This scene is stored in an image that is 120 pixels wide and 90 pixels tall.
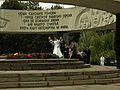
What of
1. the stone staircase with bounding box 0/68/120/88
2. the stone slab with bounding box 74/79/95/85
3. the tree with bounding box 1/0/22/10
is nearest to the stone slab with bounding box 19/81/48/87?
the stone staircase with bounding box 0/68/120/88

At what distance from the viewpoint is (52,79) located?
12688 mm

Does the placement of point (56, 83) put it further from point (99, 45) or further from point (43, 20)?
point (99, 45)

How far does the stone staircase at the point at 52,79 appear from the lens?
12219 mm

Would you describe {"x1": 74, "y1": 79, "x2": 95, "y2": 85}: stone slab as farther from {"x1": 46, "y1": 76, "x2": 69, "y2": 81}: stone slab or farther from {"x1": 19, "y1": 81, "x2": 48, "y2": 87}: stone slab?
{"x1": 19, "y1": 81, "x2": 48, "y2": 87}: stone slab

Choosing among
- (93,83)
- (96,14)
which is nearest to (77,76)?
(93,83)

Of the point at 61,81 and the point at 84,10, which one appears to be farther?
the point at 84,10

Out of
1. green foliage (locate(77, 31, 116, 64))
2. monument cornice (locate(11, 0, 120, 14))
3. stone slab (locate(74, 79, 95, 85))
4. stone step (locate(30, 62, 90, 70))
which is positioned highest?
monument cornice (locate(11, 0, 120, 14))

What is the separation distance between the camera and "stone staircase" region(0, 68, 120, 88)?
40.1 feet

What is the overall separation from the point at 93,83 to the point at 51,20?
51.6ft

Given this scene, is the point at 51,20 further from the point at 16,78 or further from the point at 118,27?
the point at 16,78

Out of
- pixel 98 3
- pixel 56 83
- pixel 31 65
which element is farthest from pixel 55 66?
pixel 98 3

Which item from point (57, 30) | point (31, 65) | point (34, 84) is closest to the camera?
point (34, 84)

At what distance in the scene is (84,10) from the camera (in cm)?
2759

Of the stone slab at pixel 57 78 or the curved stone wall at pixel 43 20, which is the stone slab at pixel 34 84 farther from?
the curved stone wall at pixel 43 20
